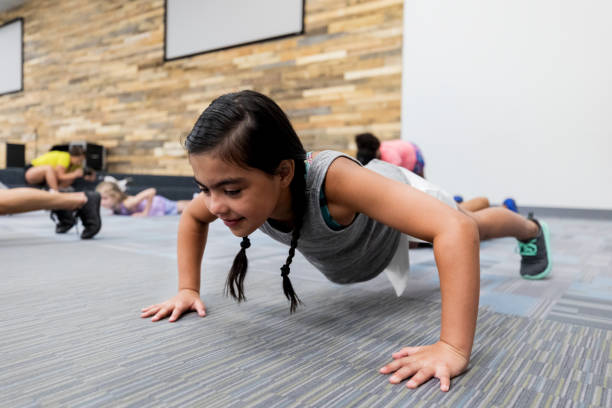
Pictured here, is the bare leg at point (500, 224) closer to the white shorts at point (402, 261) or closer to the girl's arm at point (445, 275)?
the white shorts at point (402, 261)

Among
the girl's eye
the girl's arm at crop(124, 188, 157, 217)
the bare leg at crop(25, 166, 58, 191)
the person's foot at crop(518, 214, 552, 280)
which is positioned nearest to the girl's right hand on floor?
the girl's eye

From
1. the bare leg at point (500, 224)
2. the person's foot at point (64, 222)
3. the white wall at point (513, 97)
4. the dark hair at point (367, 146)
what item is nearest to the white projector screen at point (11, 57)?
the person's foot at point (64, 222)

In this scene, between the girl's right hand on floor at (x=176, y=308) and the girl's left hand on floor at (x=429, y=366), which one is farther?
the girl's right hand on floor at (x=176, y=308)

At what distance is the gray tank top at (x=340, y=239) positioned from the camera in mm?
714

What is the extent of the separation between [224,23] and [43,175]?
7.67 ft

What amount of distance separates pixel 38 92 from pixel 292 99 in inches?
176

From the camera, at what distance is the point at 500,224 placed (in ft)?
3.43

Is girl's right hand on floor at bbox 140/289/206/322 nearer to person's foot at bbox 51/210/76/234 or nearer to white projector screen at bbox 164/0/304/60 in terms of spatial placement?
person's foot at bbox 51/210/76/234

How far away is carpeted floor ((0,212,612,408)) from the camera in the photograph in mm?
508

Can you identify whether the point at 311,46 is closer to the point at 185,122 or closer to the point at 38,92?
the point at 185,122

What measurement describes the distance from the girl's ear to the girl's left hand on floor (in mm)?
315

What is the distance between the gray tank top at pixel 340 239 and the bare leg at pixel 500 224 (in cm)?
21

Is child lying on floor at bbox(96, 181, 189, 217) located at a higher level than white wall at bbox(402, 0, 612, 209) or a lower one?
lower

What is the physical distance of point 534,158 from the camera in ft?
10.3
